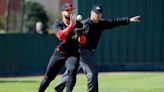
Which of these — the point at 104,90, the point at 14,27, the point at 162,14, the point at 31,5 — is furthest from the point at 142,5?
the point at 31,5

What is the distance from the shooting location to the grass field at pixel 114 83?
15098 millimetres

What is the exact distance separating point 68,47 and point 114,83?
465 cm

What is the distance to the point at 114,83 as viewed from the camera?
16.7 metres

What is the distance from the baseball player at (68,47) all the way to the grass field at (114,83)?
266 cm

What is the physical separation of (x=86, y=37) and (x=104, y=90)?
2.51 meters

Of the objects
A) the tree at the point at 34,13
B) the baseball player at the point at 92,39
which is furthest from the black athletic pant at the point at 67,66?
the tree at the point at 34,13

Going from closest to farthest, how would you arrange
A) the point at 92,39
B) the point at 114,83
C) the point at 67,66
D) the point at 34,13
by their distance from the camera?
the point at 67,66
the point at 92,39
the point at 114,83
the point at 34,13

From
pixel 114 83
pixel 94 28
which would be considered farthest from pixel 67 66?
pixel 114 83

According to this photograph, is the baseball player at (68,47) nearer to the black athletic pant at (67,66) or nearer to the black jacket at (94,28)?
the black athletic pant at (67,66)

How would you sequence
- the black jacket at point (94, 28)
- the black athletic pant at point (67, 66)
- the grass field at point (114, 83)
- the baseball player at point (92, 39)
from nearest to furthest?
the black athletic pant at point (67, 66), the baseball player at point (92, 39), the black jacket at point (94, 28), the grass field at point (114, 83)

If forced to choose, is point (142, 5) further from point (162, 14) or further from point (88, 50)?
point (88, 50)

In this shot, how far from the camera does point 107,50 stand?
70.8ft

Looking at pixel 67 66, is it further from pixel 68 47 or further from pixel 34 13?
pixel 34 13

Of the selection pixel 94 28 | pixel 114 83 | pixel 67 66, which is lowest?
pixel 114 83
